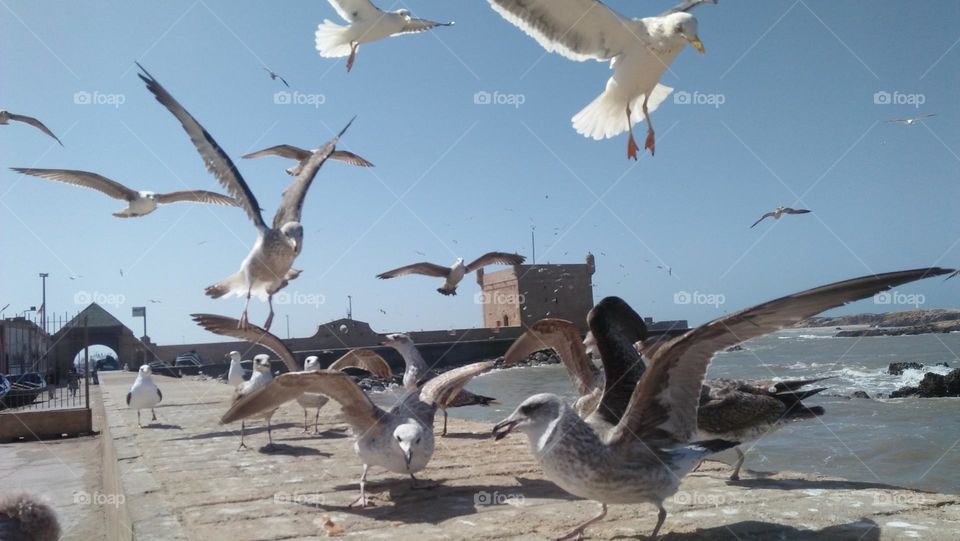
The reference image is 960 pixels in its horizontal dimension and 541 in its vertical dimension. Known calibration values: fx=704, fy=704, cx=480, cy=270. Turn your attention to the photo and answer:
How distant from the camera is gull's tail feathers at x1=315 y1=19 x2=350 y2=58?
27.1 feet

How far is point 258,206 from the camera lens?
724cm

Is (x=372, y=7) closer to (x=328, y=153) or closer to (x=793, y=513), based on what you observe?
(x=328, y=153)

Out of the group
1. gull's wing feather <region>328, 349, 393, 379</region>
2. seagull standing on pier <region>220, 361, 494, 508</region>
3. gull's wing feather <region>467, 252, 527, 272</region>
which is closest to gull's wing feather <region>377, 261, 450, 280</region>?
gull's wing feather <region>467, 252, 527, 272</region>

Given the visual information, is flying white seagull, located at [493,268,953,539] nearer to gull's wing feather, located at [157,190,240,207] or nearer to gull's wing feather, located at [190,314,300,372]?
gull's wing feather, located at [190,314,300,372]

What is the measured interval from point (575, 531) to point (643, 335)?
1.77 m

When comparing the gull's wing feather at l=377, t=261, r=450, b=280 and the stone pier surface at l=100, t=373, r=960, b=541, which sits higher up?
the gull's wing feather at l=377, t=261, r=450, b=280

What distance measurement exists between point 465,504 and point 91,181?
8044 millimetres

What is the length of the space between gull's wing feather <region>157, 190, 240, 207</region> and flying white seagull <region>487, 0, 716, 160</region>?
568 centimetres

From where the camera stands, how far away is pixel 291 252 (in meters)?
6.97

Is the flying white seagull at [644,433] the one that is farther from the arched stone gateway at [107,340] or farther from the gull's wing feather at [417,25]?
the arched stone gateway at [107,340]

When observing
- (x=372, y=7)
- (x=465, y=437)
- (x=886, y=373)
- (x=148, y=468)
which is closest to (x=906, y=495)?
(x=465, y=437)

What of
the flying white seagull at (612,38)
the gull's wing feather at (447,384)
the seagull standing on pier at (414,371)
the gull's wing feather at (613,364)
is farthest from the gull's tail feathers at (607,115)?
the seagull standing on pier at (414,371)

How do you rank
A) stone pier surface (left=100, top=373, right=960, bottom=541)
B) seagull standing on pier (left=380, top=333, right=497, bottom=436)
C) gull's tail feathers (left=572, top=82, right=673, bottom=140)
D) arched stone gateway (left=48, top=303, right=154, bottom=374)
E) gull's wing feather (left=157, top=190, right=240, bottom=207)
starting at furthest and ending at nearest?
arched stone gateway (left=48, top=303, right=154, bottom=374) < gull's wing feather (left=157, top=190, right=240, bottom=207) < seagull standing on pier (left=380, top=333, right=497, bottom=436) < gull's tail feathers (left=572, top=82, right=673, bottom=140) < stone pier surface (left=100, top=373, right=960, bottom=541)
